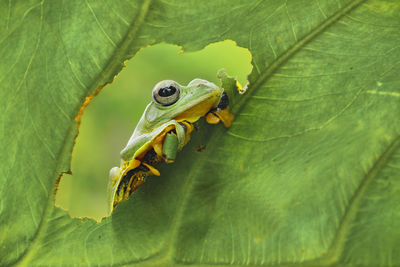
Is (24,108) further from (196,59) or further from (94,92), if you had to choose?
(196,59)

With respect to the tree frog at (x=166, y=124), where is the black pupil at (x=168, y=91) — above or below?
above

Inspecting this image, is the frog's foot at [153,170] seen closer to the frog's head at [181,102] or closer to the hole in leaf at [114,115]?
the frog's head at [181,102]

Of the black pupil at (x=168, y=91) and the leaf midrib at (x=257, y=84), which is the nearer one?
the leaf midrib at (x=257, y=84)

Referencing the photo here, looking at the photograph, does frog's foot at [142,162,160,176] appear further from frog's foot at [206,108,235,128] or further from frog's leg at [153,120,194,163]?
frog's foot at [206,108,235,128]

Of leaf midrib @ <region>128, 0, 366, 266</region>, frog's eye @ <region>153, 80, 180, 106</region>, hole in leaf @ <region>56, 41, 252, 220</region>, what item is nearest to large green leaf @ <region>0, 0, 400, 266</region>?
leaf midrib @ <region>128, 0, 366, 266</region>

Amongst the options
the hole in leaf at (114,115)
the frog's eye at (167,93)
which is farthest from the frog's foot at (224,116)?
the hole in leaf at (114,115)

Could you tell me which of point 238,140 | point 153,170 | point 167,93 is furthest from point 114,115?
point 238,140
